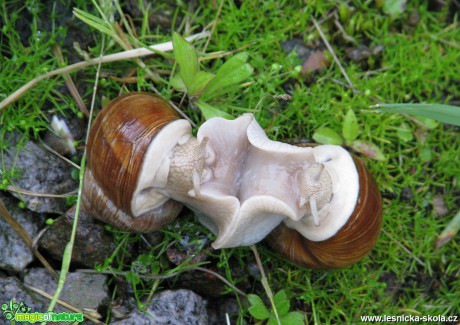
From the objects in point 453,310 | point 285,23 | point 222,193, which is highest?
point 285,23

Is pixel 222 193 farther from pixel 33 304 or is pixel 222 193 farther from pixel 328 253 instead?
pixel 33 304

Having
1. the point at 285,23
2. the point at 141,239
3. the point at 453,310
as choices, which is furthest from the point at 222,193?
the point at 453,310

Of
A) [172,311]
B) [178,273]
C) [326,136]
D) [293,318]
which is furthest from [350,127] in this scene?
[172,311]

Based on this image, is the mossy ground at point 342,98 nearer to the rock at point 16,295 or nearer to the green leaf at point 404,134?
the green leaf at point 404,134

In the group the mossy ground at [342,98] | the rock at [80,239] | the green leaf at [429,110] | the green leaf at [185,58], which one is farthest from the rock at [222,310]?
the green leaf at [429,110]

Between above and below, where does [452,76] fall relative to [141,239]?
above

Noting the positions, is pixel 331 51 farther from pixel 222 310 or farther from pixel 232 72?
pixel 222 310
